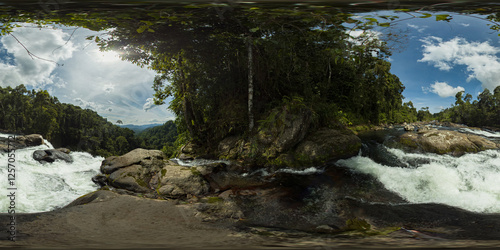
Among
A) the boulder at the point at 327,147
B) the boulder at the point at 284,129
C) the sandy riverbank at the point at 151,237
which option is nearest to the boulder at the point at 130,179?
the sandy riverbank at the point at 151,237

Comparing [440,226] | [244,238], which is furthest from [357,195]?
[244,238]

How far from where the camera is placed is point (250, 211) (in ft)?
4.85

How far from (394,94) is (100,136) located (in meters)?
2.14

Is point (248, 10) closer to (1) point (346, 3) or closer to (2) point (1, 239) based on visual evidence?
(1) point (346, 3)

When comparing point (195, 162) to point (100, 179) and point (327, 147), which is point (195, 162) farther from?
point (327, 147)

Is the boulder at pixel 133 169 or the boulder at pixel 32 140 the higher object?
the boulder at pixel 32 140

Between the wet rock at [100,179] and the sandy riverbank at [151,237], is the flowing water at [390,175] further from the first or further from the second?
the sandy riverbank at [151,237]

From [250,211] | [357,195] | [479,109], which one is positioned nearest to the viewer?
[250,211]

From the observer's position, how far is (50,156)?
1.26 metres

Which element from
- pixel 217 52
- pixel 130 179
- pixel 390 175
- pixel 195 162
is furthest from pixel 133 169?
pixel 390 175

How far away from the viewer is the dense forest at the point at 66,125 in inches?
42.1

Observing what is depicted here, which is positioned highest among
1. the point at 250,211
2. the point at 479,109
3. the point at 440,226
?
the point at 479,109

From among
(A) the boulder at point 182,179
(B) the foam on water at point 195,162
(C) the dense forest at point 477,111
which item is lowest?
(A) the boulder at point 182,179

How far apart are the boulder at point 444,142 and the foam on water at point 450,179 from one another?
0.09 metres
